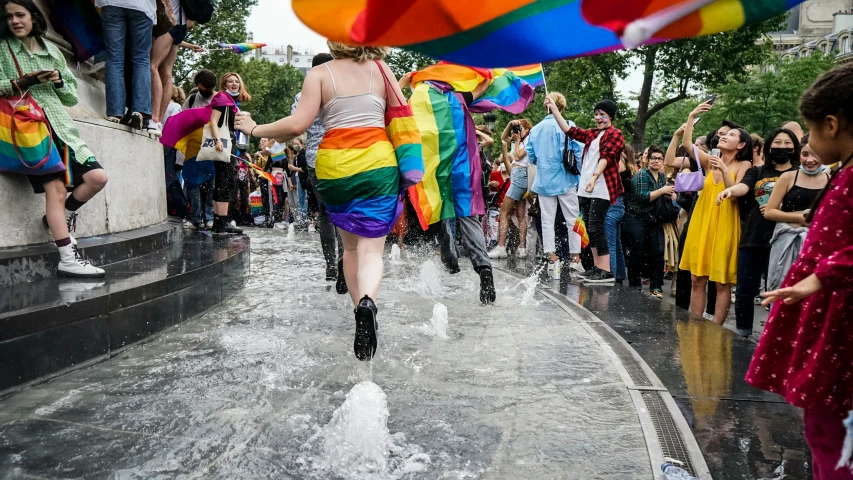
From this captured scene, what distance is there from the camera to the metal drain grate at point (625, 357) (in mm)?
4277

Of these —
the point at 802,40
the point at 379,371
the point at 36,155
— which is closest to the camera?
the point at 379,371

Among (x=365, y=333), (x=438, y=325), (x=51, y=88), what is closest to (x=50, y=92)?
(x=51, y=88)

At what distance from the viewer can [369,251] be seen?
4.49m

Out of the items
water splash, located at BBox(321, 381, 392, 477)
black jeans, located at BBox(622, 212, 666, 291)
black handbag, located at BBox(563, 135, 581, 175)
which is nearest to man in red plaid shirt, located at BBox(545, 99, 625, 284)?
black handbag, located at BBox(563, 135, 581, 175)

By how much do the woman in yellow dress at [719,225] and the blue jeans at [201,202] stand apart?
5.93 metres

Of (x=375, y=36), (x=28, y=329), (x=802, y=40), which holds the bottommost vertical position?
(x=28, y=329)

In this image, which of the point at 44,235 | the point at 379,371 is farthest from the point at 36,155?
the point at 379,371

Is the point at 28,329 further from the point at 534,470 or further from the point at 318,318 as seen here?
the point at 534,470

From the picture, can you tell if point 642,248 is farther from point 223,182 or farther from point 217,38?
point 217,38

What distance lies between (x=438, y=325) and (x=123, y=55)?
409 centimetres

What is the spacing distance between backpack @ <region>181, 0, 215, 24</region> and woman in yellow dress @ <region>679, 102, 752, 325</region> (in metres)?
5.70

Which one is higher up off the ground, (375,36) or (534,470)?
(375,36)

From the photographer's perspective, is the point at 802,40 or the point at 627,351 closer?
the point at 627,351

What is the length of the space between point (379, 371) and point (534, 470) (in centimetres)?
152
